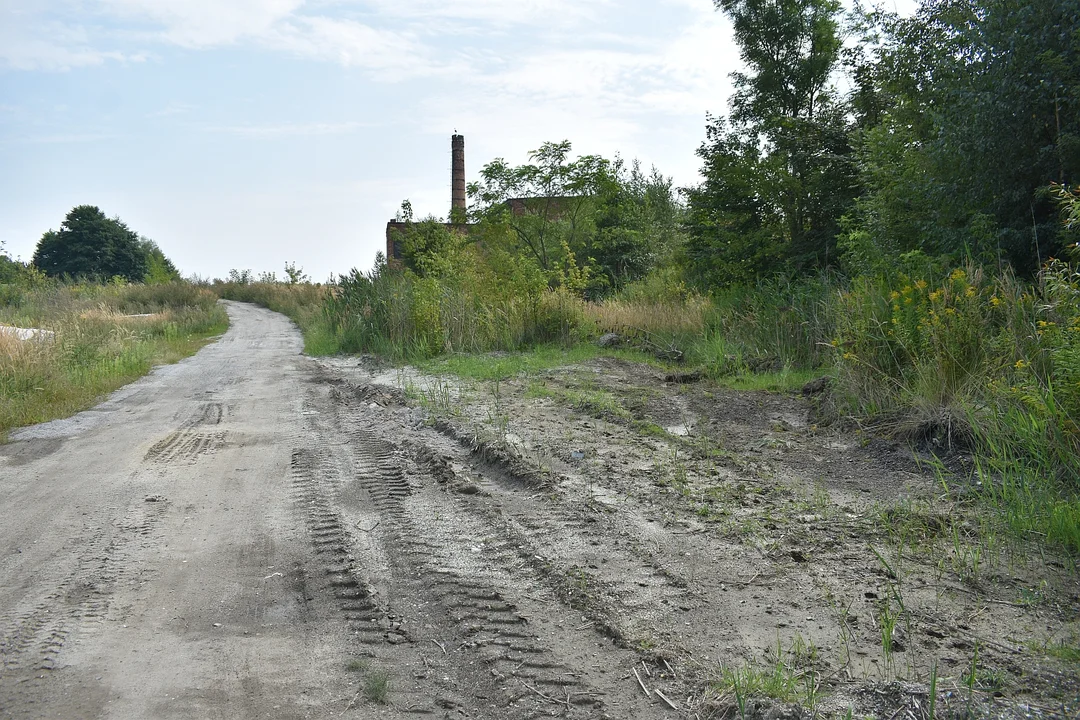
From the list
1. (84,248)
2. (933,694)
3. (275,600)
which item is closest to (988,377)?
(933,694)

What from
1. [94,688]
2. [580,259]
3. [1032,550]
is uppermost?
[580,259]

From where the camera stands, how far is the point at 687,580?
378 centimetres

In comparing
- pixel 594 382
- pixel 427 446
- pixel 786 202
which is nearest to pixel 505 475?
pixel 427 446

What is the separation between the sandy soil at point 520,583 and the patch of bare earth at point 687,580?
2 cm

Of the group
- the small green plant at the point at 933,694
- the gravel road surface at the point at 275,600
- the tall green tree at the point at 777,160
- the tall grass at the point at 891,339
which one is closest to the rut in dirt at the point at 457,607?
the gravel road surface at the point at 275,600

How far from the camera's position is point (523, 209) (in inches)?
1017

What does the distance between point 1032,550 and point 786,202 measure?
44.0 feet

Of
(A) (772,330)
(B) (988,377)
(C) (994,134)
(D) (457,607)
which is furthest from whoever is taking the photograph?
(A) (772,330)

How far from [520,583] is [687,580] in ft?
2.69

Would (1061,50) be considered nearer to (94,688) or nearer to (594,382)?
(594,382)

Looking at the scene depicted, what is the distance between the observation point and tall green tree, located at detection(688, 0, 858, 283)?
16078 millimetres

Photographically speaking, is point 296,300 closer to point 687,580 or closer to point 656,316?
point 656,316

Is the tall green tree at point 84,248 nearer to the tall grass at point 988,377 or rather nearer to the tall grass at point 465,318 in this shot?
the tall grass at point 465,318

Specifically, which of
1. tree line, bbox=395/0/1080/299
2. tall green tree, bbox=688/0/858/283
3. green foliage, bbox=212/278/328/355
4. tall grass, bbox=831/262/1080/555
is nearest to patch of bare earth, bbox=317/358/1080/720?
tall grass, bbox=831/262/1080/555
